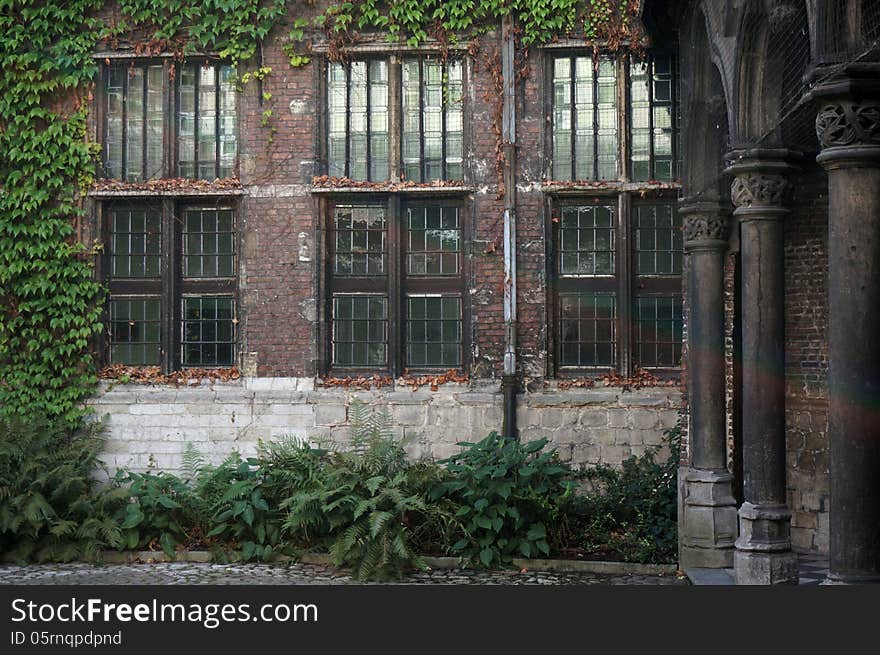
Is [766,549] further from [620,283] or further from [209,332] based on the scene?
[209,332]

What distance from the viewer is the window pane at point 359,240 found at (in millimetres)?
12125

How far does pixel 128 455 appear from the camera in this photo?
39.2 feet

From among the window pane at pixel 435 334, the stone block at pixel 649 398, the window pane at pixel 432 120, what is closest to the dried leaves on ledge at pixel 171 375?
the window pane at pixel 435 334

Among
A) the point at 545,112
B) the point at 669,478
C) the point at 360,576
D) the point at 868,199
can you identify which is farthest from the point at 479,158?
the point at 868,199

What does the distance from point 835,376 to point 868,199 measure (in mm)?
900

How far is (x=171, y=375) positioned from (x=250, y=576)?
3.14 metres

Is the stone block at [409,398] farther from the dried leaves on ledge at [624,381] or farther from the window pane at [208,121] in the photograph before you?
the window pane at [208,121]

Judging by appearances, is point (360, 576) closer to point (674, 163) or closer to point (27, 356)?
point (27, 356)

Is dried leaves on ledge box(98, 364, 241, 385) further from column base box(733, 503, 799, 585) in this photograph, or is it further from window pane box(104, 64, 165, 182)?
column base box(733, 503, 799, 585)

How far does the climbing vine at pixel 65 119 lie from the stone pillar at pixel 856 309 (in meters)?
6.82

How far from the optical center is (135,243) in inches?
486

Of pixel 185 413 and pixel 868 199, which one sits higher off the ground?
pixel 868 199

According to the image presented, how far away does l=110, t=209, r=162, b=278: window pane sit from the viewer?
12305 mm

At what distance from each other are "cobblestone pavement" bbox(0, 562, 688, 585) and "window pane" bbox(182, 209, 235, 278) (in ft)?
11.6
